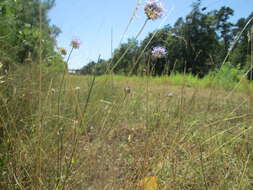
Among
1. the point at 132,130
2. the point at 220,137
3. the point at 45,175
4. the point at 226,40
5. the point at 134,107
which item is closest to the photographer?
the point at 45,175

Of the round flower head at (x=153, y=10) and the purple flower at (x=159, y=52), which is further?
the purple flower at (x=159, y=52)

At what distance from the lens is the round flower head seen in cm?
55

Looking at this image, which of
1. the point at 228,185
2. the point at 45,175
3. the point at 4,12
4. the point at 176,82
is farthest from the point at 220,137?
the point at 176,82

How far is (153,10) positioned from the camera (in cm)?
58

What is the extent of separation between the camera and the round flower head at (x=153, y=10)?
1.82ft

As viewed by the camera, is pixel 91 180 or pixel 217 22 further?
pixel 217 22

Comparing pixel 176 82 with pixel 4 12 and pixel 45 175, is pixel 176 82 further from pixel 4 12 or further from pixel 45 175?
pixel 45 175

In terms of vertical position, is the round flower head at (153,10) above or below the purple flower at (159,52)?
above

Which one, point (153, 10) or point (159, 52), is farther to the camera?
point (159, 52)

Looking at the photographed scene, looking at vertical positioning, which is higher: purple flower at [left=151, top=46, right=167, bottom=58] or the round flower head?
the round flower head

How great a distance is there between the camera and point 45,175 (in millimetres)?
550

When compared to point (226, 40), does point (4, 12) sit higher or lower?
higher

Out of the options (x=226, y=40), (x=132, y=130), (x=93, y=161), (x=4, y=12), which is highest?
(x=4, y=12)

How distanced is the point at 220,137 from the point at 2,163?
0.90m
